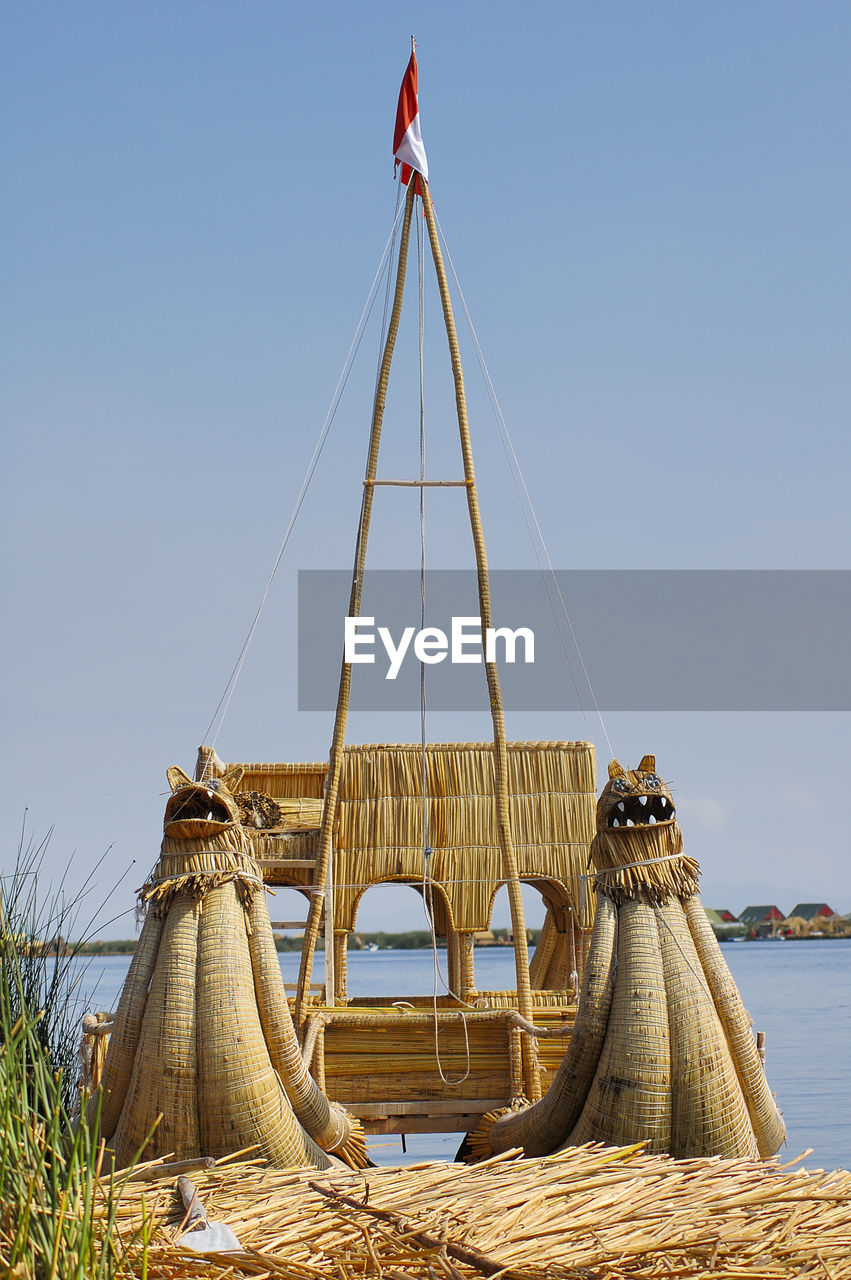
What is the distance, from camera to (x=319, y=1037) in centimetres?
739

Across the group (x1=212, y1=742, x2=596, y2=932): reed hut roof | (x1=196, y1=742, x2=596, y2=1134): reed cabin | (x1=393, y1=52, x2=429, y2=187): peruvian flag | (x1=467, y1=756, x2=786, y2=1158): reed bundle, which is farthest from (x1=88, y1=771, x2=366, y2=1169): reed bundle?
(x1=393, y1=52, x2=429, y2=187): peruvian flag

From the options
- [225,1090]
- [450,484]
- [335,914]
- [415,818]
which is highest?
[450,484]

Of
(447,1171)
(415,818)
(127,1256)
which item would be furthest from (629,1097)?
(415,818)

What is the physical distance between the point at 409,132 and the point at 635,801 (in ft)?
15.5

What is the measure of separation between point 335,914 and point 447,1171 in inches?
209

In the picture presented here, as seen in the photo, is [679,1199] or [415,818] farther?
[415,818]

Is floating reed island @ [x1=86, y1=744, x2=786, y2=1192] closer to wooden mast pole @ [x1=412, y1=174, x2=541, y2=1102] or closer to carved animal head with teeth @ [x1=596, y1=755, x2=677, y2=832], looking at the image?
carved animal head with teeth @ [x1=596, y1=755, x2=677, y2=832]

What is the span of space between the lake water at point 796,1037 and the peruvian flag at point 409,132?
198 inches

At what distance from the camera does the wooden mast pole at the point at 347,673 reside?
25.3 feet

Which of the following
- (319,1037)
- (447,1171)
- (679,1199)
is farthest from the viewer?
(319,1037)

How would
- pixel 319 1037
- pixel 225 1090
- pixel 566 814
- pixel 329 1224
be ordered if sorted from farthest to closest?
1. pixel 566 814
2. pixel 319 1037
3. pixel 225 1090
4. pixel 329 1224

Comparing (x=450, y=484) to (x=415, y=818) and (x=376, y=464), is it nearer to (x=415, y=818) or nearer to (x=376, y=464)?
(x=376, y=464)

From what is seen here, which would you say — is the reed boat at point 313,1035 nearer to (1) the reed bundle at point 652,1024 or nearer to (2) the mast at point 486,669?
(1) the reed bundle at point 652,1024

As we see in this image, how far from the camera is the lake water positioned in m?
14.5
